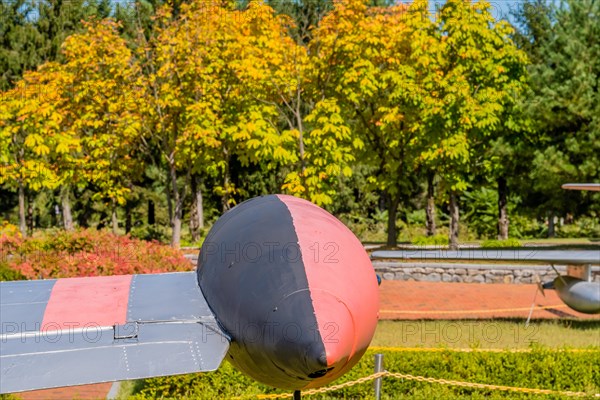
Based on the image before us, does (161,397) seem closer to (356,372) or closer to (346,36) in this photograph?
(356,372)

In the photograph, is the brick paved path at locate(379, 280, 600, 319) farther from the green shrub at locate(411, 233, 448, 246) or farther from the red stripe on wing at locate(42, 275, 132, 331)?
the red stripe on wing at locate(42, 275, 132, 331)

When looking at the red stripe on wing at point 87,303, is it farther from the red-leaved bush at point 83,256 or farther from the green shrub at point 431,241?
the green shrub at point 431,241

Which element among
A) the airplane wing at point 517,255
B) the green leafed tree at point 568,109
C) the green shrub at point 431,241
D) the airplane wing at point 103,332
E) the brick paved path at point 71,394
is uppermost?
the green leafed tree at point 568,109

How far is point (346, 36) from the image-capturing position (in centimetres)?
2322

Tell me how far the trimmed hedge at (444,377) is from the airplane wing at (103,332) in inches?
228

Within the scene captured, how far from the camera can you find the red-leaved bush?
13.1m

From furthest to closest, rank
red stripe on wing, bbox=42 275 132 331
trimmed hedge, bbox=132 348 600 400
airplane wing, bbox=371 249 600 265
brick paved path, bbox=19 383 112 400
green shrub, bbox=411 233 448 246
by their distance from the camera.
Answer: green shrub, bbox=411 233 448 246
airplane wing, bbox=371 249 600 265
brick paved path, bbox=19 383 112 400
trimmed hedge, bbox=132 348 600 400
red stripe on wing, bbox=42 275 132 331

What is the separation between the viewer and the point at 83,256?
44.3 feet

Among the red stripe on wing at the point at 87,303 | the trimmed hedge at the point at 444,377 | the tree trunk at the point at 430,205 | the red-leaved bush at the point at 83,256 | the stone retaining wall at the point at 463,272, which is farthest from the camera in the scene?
the tree trunk at the point at 430,205

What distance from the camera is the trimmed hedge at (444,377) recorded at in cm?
1064

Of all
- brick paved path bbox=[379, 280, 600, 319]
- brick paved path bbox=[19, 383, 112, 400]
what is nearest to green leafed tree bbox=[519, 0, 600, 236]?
brick paved path bbox=[379, 280, 600, 319]

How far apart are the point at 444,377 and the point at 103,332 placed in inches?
299

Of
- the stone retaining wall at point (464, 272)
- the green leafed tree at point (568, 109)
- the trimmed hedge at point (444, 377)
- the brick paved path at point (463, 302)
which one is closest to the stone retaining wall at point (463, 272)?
the stone retaining wall at point (464, 272)

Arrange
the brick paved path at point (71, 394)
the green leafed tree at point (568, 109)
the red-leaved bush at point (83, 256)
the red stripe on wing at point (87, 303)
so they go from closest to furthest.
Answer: the red stripe on wing at point (87, 303)
the brick paved path at point (71, 394)
the red-leaved bush at point (83, 256)
the green leafed tree at point (568, 109)
